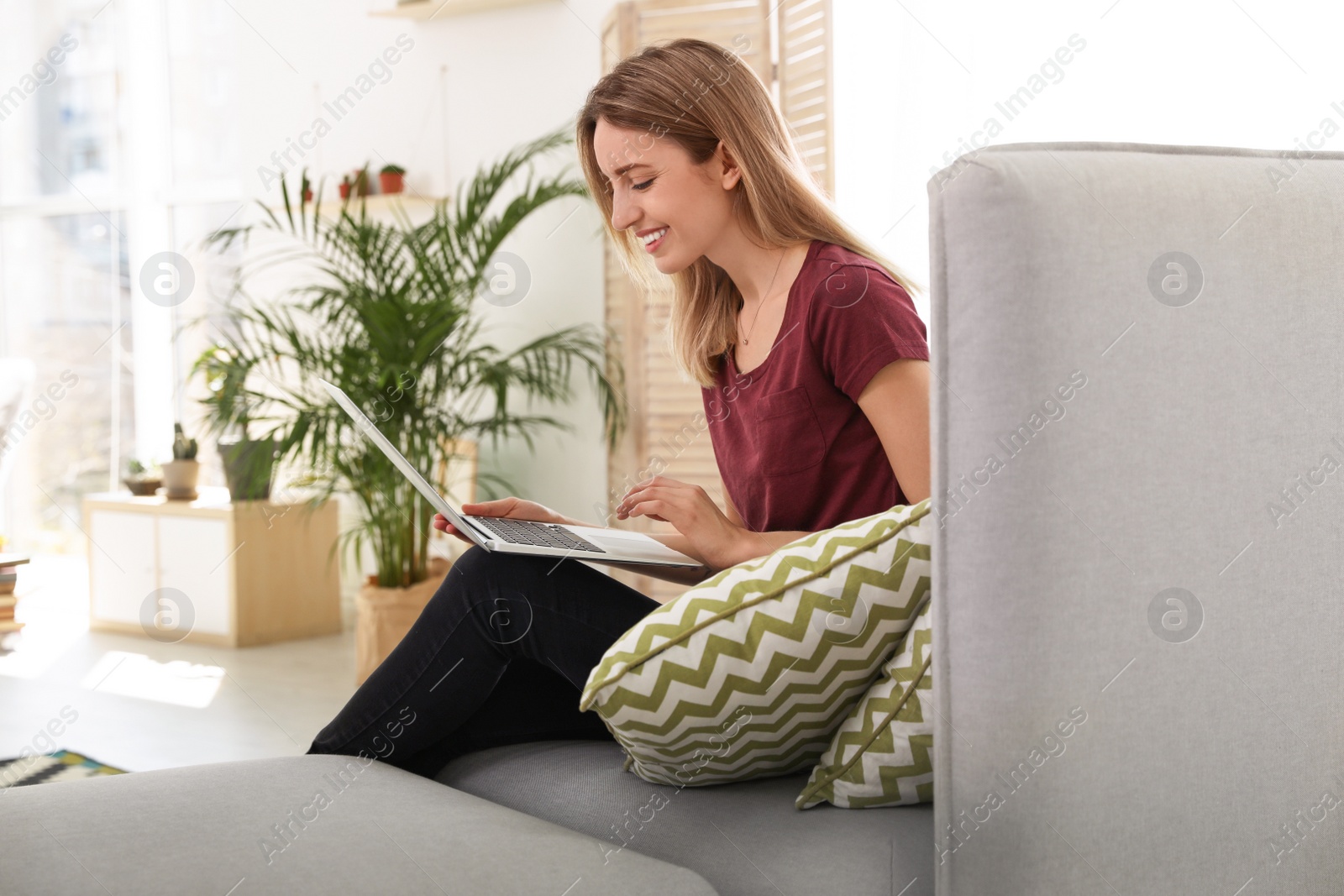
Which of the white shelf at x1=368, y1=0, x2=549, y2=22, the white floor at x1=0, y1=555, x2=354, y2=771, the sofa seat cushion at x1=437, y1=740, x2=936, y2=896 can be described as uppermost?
the white shelf at x1=368, y1=0, x2=549, y2=22

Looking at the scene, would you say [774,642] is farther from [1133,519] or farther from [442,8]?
[442,8]

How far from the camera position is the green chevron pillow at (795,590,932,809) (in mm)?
967

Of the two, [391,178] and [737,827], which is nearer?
[737,827]

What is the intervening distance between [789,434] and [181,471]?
3320mm

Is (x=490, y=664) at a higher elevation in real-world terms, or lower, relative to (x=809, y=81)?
lower

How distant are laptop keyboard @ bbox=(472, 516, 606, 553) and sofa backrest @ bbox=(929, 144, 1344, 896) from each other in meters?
0.41

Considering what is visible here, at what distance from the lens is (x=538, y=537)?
123 cm

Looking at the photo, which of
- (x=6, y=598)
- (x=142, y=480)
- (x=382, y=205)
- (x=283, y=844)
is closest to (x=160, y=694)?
(x=6, y=598)

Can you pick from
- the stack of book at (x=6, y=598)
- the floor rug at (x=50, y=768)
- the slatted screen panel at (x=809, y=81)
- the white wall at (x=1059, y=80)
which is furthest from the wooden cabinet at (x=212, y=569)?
the white wall at (x=1059, y=80)

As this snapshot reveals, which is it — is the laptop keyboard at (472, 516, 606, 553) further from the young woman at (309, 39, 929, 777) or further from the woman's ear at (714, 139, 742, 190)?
the woman's ear at (714, 139, 742, 190)

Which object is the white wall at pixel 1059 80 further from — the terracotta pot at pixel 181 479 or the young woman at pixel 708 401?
the terracotta pot at pixel 181 479

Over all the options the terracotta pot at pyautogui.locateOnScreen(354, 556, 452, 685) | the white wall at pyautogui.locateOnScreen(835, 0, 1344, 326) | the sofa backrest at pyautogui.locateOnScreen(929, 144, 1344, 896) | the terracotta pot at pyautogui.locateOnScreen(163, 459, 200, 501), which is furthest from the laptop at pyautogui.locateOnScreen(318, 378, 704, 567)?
the terracotta pot at pyautogui.locateOnScreen(163, 459, 200, 501)

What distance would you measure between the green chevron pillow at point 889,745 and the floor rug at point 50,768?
208 cm

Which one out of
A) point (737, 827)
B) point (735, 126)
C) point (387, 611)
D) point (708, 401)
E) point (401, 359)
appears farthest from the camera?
point (387, 611)
